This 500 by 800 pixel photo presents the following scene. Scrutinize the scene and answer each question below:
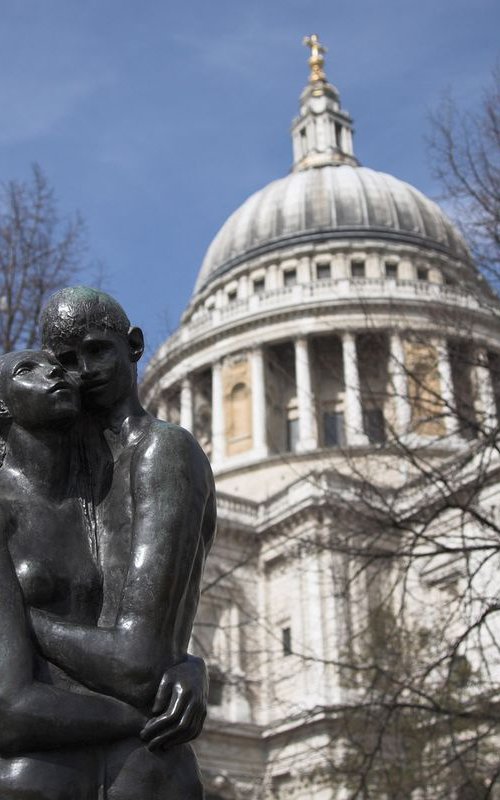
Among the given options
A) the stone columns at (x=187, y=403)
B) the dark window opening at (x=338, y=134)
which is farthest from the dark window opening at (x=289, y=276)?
the dark window opening at (x=338, y=134)

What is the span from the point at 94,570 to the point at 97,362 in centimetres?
60

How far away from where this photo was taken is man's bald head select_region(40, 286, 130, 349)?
3.27 meters

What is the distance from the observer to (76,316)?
10.7 feet

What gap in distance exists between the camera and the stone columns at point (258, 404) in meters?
53.7

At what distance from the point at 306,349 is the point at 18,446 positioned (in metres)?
52.8

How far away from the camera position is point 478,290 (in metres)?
16.0

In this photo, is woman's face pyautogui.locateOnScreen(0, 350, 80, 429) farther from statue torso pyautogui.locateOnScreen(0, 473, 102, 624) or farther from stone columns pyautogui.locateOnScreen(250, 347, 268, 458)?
stone columns pyautogui.locateOnScreen(250, 347, 268, 458)

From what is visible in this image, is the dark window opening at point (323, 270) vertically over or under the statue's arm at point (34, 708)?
over

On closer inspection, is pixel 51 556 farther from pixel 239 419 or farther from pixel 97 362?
pixel 239 419

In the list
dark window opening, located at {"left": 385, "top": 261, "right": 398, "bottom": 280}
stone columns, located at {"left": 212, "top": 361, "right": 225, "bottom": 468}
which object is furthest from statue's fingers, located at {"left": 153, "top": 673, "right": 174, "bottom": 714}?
dark window opening, located at {"left": 385, "top": 261, "right": 398, "bottom": 280}

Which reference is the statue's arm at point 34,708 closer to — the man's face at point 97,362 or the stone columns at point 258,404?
the man's face at point 97,362

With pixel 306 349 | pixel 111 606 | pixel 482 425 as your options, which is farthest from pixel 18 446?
pixel 306 349

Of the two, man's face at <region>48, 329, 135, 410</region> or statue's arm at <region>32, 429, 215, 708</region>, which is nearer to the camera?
statue's arm at <region>32, 429, 215, 708</region>

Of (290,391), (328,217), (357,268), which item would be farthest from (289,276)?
(290,391)
